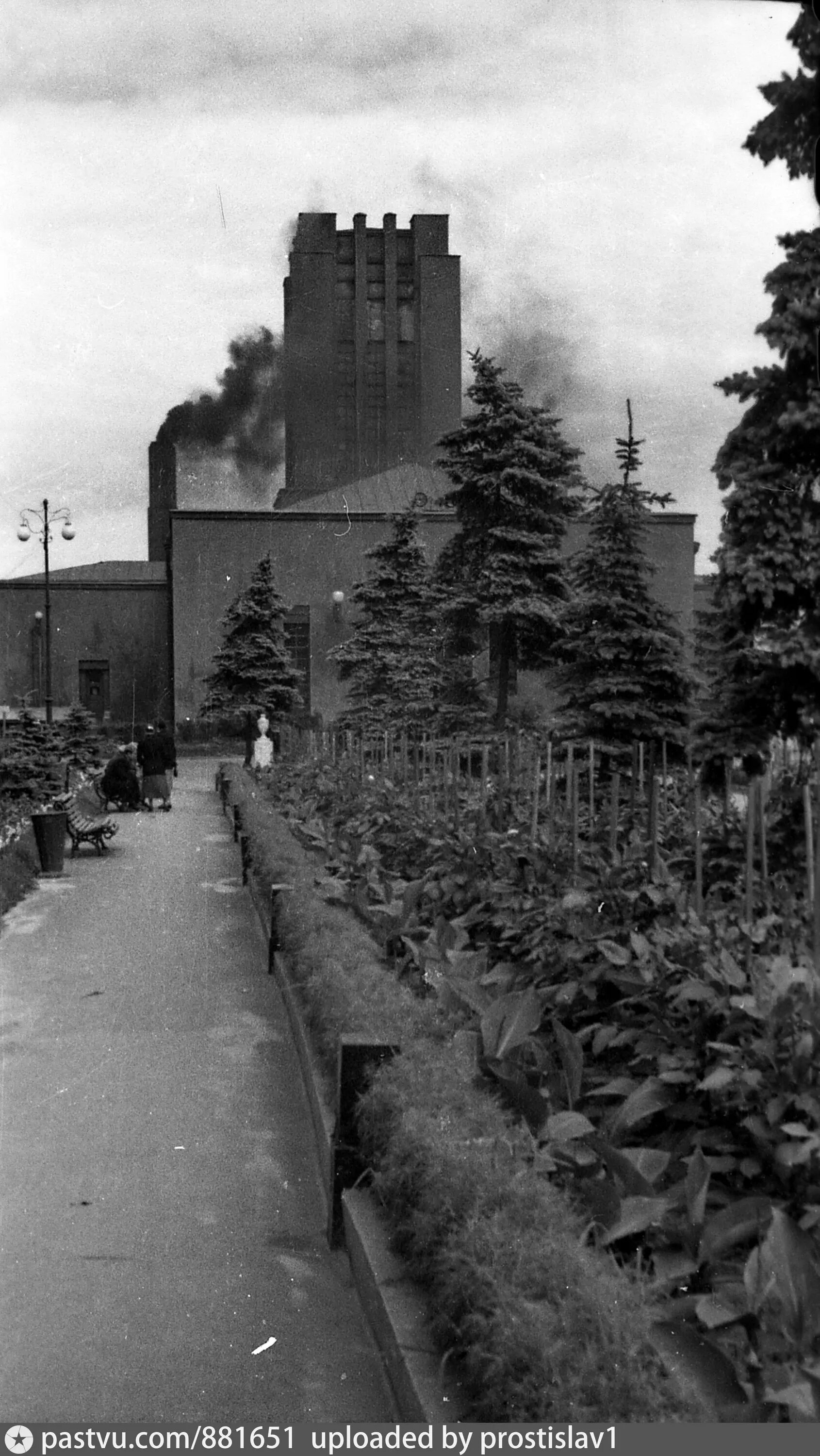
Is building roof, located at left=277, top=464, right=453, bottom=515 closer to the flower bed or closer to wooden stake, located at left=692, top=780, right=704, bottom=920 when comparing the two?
wooden stake, located at left=692, top=780, right=704, bottom=920

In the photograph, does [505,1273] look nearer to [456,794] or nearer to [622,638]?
[456,794]

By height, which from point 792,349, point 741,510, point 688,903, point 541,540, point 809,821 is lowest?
point 688,903

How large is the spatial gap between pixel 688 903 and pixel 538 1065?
96 cm

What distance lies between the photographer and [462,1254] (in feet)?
9.98

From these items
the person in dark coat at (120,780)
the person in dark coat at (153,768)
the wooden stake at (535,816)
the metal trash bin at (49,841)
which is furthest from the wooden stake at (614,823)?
the person in dark coat at (153,768)

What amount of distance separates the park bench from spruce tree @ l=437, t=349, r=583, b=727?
24.5ft

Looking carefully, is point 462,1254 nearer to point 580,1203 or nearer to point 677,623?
point 580,1203

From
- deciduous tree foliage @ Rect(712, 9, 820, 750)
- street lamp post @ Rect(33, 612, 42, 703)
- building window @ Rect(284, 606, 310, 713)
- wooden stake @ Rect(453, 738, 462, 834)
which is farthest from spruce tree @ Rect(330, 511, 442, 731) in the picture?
deciduous tree foliage @ Rect(712, 9, 820, 750)

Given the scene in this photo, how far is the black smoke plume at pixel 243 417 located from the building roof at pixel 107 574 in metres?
6.16

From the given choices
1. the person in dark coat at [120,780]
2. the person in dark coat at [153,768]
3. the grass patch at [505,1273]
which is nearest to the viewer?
the grass patch at [505,1273]

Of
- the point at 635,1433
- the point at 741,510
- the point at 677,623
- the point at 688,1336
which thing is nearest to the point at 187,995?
the point at 741,510

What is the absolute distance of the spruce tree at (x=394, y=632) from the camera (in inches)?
1227

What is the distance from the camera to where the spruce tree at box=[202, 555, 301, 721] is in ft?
114

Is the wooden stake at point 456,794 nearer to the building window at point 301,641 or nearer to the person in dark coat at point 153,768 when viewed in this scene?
the person in dark coat at point 153,768
